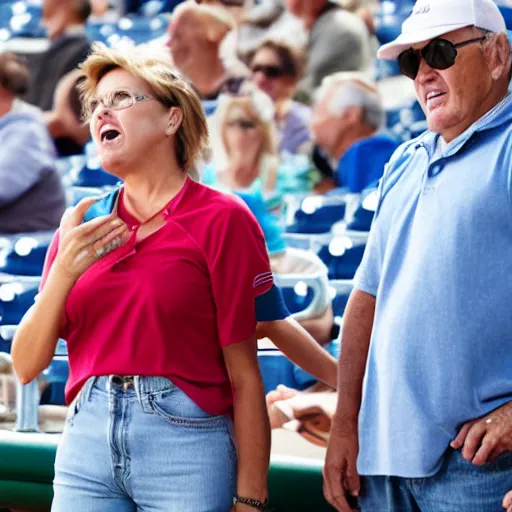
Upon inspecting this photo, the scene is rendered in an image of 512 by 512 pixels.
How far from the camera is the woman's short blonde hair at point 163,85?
1.73m

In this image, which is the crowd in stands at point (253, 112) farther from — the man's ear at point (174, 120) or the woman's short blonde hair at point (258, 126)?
the man's ear at point (174, 120)

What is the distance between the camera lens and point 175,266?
1.61 metres

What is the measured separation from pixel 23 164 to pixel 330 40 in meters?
0.95

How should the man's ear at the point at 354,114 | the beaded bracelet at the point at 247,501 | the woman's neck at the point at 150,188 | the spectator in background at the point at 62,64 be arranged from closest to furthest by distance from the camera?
the beaded bracelet at the point at 247,501 < the woman's neck at the point at 150,188 < the man's ear at the point at 354,114 < the spectator in background at the point at 62,64

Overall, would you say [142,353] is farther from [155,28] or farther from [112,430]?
[155,28]

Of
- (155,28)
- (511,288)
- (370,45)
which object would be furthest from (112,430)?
(155,28)

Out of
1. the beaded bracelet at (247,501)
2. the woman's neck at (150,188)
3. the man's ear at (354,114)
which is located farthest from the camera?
the man's ear at (354,114)

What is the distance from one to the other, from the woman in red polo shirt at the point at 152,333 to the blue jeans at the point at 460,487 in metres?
0.25

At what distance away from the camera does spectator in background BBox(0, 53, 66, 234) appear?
2771 millimetres

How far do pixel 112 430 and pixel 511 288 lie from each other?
0.67 meters

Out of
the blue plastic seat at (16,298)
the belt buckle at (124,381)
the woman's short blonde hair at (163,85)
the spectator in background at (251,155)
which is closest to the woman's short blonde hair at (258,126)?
the spectator in background at (251,155)

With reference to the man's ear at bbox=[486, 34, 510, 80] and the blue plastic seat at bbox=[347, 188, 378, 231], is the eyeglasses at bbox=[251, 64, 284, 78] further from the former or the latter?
the man's ear at bbox=[486, 34, 510, 80]

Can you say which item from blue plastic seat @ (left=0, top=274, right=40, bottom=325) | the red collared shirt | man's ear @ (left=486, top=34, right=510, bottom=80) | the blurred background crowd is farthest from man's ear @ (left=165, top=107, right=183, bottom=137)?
blue plastic seat @ (left=0, top=274, right=40, bottom=325)

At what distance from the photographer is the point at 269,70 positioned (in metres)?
2.62
